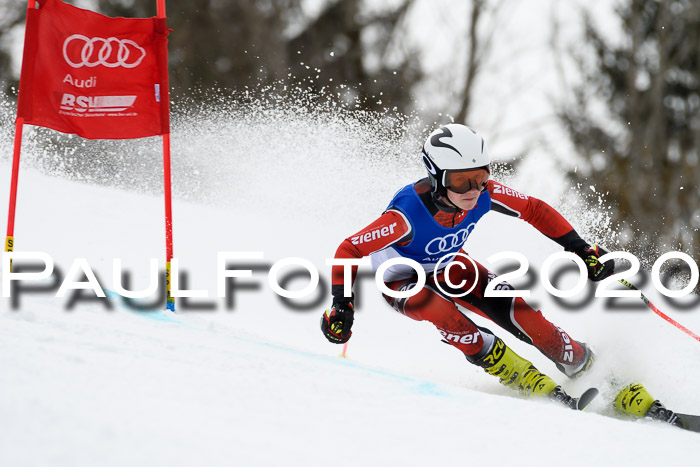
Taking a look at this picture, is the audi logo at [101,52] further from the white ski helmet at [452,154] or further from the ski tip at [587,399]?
the ski tip at [587,399]

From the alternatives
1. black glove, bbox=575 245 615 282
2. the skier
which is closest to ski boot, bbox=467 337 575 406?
the skier

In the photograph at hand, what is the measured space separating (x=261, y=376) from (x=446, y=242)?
1.54m

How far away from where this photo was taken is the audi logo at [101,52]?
4.29 m

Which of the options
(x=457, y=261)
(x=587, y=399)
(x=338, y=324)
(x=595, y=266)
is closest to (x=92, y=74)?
(x=338, y=324)

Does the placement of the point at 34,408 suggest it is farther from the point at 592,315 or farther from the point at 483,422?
the point at 592,315

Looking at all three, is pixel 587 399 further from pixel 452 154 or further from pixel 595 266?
pixel 452 154

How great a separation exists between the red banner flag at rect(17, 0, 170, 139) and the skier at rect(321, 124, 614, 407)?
5.44ft

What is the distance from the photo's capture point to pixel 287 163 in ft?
30.9

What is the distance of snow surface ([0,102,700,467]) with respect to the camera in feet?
6.47

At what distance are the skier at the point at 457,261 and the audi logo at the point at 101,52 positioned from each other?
6.00 ft

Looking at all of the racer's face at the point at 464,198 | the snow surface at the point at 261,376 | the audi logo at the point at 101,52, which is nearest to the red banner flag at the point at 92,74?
the audi logo at the point at 101,52

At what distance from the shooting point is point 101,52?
433 centimetres

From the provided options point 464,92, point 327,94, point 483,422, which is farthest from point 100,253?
point 464,92

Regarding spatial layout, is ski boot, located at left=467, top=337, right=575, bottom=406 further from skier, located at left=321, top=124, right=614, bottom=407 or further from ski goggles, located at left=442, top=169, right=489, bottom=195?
ski goggles, located at left=442, top=169, right=489, bottom=195
